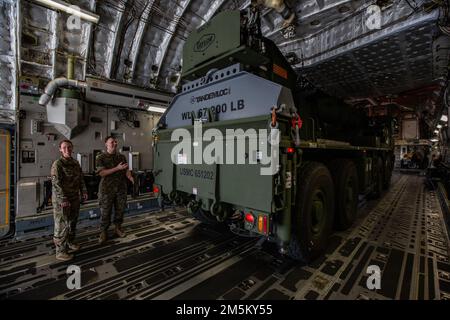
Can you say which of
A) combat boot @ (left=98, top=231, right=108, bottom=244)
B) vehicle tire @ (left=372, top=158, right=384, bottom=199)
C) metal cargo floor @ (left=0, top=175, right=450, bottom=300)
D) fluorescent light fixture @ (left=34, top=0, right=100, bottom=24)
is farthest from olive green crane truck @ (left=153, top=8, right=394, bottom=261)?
vehicle tire @ (left=372, top=158, right=384, bottom=199)

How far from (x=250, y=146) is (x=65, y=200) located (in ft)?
9.01

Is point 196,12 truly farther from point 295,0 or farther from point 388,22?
point 388,22

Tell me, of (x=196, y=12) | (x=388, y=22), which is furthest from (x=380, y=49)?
(x=196, y=12)

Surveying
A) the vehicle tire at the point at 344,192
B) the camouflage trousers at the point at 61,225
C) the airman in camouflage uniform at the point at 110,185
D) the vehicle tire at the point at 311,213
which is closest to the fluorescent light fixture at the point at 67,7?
the airman in camouflage uniform at the point at 110,185

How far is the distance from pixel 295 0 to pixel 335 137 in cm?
274

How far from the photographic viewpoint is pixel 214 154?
2.55 metres

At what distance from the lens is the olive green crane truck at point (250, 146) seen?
6.91 ft

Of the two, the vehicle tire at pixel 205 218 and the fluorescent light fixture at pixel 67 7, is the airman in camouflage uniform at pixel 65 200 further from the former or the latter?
the fluorescent light fixture at pixel 67 7

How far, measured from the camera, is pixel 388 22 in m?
2.72

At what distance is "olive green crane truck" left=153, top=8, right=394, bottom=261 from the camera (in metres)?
2.11

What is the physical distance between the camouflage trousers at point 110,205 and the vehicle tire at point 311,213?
9.53 ft

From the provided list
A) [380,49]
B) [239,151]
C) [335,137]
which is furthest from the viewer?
[335,137]

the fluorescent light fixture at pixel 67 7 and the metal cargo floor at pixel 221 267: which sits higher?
the fluorescent light fixture at pixel 67 7

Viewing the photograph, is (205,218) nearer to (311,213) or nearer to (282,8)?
(311,213)
